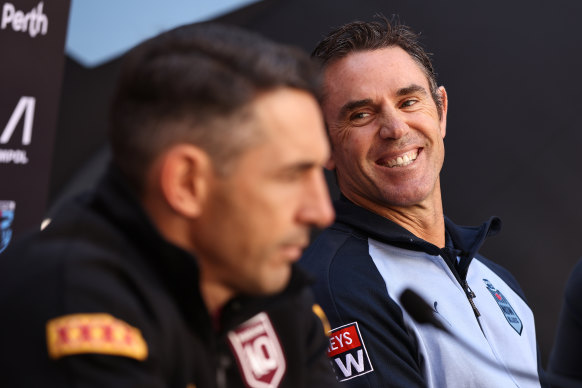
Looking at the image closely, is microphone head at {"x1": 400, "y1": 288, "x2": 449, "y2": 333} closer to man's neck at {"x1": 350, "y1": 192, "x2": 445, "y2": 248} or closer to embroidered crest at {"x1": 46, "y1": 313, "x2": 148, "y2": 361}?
man's neck at {"x1": 350, "y1": 192, "x2": 445, "y2": 248}

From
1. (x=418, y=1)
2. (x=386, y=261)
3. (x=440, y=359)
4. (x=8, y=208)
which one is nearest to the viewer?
(x=440, y=359)

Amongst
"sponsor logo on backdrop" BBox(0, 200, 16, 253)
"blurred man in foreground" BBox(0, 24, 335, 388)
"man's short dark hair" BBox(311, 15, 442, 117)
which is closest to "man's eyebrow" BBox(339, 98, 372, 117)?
"man's short dark hair" BBox(311, 15, 442, 117)

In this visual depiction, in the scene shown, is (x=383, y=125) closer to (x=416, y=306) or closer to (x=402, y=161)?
(x=402, y=161)

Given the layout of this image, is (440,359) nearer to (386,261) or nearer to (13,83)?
(386,261)

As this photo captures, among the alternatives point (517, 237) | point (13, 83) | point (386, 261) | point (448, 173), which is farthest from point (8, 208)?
point (517, 237)

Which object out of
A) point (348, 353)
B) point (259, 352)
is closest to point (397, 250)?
point (348, 353)

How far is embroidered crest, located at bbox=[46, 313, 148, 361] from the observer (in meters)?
0.58

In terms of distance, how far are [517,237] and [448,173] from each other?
471 millimetres

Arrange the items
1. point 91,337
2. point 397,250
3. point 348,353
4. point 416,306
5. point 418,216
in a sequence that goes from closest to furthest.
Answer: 1. point 91,337
2. point 416,306
3. point 348,353
4. point 397,250
5. point 418,216

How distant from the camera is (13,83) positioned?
1451 mm

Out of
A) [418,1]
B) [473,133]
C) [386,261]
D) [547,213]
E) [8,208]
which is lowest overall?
[386,261]

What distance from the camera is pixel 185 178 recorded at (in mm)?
675

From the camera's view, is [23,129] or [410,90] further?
[23,129]

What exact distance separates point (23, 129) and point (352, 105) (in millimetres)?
766
